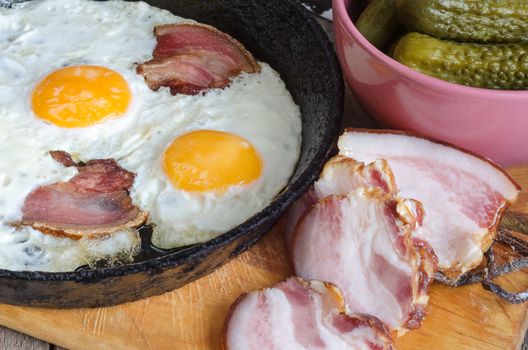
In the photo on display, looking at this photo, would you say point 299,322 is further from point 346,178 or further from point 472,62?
point 472,62

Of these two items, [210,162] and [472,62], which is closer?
[472,62]

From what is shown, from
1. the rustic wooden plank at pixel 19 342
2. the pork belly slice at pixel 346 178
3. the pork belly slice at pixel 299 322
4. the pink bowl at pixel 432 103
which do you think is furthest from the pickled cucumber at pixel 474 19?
the rustic wooden plank at pixel 19 342

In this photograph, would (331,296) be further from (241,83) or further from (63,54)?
(63,54)

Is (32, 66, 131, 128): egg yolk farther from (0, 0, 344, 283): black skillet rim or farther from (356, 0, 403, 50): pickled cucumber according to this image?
(356, 0, 403, 50): pickled cucumber

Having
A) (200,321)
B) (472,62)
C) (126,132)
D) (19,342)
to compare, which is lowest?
(19,342)

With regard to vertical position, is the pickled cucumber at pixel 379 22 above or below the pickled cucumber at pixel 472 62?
below

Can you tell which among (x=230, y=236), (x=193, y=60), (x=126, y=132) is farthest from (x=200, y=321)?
(x=193, y=60)

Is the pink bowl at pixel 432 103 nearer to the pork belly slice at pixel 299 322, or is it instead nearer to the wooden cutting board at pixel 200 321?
the wooden cutting board at pixel 200 321
